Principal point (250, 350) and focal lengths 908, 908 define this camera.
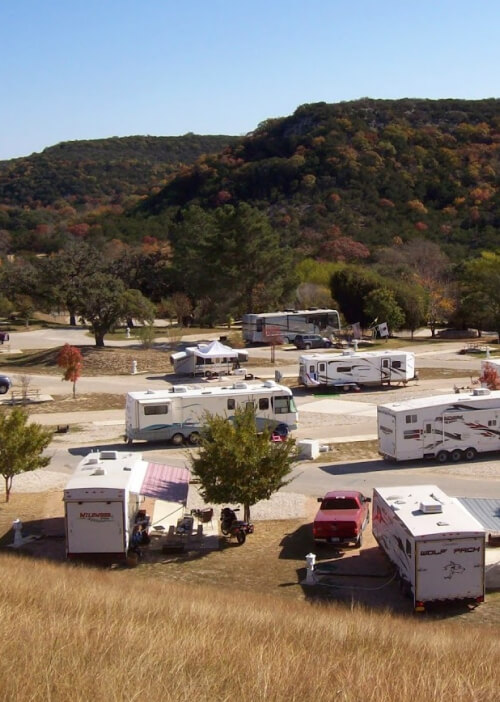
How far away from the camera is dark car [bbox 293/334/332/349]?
5619 cm

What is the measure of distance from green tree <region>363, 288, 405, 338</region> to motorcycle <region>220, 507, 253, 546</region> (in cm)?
4034

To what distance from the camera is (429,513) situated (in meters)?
17.4

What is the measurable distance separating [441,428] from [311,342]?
29.4 m

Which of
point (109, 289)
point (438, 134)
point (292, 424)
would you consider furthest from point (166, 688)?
point (438, 134)

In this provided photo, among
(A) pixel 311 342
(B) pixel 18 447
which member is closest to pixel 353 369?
(A) pixel 311 342

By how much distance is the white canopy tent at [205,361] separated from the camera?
1783 inches

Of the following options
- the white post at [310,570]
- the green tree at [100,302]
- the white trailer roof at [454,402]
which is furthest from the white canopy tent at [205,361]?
the white post at [310,570]

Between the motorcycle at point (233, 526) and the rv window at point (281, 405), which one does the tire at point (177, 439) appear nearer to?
the rv window at point (281, 405)

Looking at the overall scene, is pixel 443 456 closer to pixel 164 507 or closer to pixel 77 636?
pixel 164 507

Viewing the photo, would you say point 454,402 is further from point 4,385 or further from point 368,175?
point 368,175

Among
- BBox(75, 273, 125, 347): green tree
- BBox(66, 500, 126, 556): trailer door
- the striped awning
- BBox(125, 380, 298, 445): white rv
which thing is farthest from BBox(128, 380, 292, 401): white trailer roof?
BBox(75, 273, 125, 347): green tree

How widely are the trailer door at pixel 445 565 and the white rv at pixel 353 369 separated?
23738mm

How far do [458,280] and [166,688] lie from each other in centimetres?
6663

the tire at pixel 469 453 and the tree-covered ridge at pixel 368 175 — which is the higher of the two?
the tree-covered ridge at pixel 368 175
